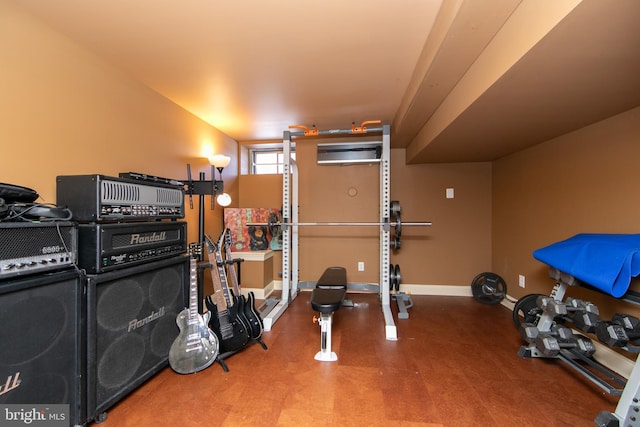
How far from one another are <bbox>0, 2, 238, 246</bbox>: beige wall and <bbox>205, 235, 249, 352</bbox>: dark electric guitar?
1021mm

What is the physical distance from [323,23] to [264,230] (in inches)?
101

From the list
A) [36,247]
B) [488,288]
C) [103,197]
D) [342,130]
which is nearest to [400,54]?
[342,130]

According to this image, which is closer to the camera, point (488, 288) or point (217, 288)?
point (217, 288)

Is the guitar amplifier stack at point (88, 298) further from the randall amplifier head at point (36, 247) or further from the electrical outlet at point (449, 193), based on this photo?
the electrical outlet at point (449, 193)

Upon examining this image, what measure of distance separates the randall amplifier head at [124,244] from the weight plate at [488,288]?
3399 mm

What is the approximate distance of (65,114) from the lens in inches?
60.8

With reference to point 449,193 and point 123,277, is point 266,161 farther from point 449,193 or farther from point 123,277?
point 123,277

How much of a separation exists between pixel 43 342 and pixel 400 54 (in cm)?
244

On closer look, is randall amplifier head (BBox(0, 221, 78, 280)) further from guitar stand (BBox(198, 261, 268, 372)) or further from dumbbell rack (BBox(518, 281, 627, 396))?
dumbbell rack (BBox(518, 281, 627, 396))

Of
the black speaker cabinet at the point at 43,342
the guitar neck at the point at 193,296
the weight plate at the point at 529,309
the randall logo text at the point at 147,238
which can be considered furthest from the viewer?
the weight plate at the point at 529,309

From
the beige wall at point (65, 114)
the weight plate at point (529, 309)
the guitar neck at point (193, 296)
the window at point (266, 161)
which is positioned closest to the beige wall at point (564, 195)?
the weight plate at point (529, 309)

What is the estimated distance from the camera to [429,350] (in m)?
2.06

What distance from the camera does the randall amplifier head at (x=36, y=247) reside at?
995mm

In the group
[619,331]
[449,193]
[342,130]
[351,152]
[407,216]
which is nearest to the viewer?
[619,331]
